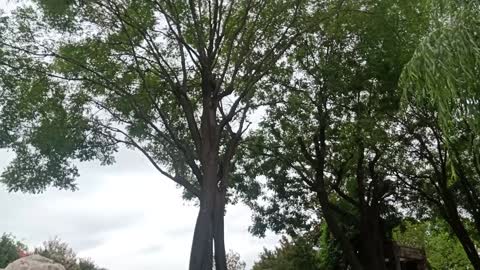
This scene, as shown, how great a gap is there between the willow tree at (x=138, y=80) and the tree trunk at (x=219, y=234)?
20 millimetres

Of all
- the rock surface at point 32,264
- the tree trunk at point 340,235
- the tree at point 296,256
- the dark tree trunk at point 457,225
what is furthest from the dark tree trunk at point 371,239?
the rock surface at point 32,264

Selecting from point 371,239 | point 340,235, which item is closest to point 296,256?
point 371,239

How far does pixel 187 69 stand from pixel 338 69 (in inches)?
153

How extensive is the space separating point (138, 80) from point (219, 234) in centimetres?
434

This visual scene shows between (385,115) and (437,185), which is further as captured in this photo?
(437,185)

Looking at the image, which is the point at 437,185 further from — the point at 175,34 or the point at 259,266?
the point at 259,266

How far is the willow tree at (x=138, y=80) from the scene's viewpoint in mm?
10977

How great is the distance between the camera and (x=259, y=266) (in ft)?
96.9

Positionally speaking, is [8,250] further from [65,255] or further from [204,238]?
[204,238]

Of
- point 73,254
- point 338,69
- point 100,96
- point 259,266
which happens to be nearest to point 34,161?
point 100,96

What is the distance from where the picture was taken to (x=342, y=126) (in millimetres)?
14484

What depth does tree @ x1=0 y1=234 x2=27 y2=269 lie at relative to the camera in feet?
76.5

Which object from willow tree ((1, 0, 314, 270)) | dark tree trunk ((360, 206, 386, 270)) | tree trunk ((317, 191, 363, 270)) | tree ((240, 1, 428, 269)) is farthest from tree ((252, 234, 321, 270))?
willow tree ((1, 0, 314, 270))

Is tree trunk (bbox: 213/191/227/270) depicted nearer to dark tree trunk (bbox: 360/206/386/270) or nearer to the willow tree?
the willow tree
